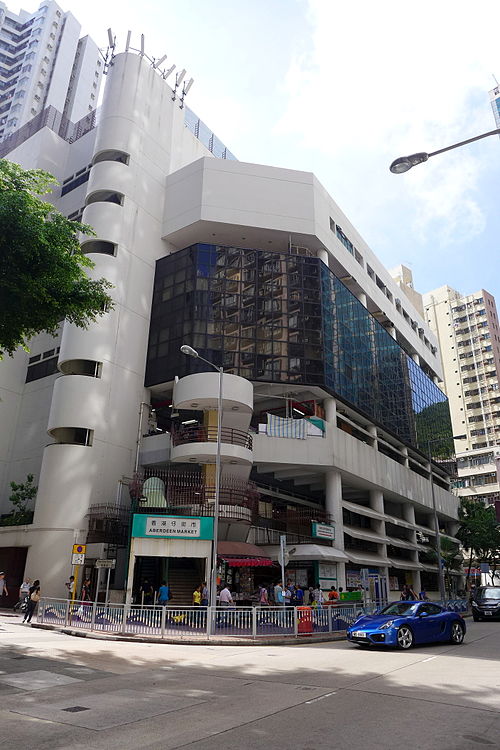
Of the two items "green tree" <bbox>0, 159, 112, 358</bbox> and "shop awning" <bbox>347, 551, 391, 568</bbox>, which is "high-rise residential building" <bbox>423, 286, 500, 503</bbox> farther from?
"green tree" <bbox>0, 159, 112, 358</bbox>

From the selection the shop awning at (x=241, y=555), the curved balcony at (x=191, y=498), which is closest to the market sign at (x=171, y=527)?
the shop awning at (x=241, y=555)

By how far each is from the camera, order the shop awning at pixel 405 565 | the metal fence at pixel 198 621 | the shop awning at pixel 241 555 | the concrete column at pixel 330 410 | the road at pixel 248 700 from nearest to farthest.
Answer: the road at pixel 248 700, the metal fence at pixel 198 621, the shop awning at pixel 241 555, the concrete column at pixel 330 410, the shop awning at pixel 405 565

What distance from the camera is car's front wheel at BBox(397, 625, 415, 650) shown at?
1402 cm

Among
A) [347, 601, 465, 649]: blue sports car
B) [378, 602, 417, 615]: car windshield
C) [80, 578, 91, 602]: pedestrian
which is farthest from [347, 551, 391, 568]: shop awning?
[378, 602, 417, 615]: car windshield

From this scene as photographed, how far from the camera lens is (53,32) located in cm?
10819

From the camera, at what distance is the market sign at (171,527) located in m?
23.8

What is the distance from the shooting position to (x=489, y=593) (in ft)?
91.9

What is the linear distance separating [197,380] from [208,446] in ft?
14.5

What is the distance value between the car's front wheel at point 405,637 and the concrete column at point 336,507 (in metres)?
21.6

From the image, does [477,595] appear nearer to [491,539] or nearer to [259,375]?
[259,375]

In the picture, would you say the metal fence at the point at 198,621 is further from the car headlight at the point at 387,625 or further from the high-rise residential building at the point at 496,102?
the high-rise residential building at the point at 496,102

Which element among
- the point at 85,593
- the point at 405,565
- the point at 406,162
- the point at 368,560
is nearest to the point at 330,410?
the point at 368,560

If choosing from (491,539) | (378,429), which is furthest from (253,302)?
(491,539)

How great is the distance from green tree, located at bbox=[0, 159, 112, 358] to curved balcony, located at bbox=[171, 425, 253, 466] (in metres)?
13.7
